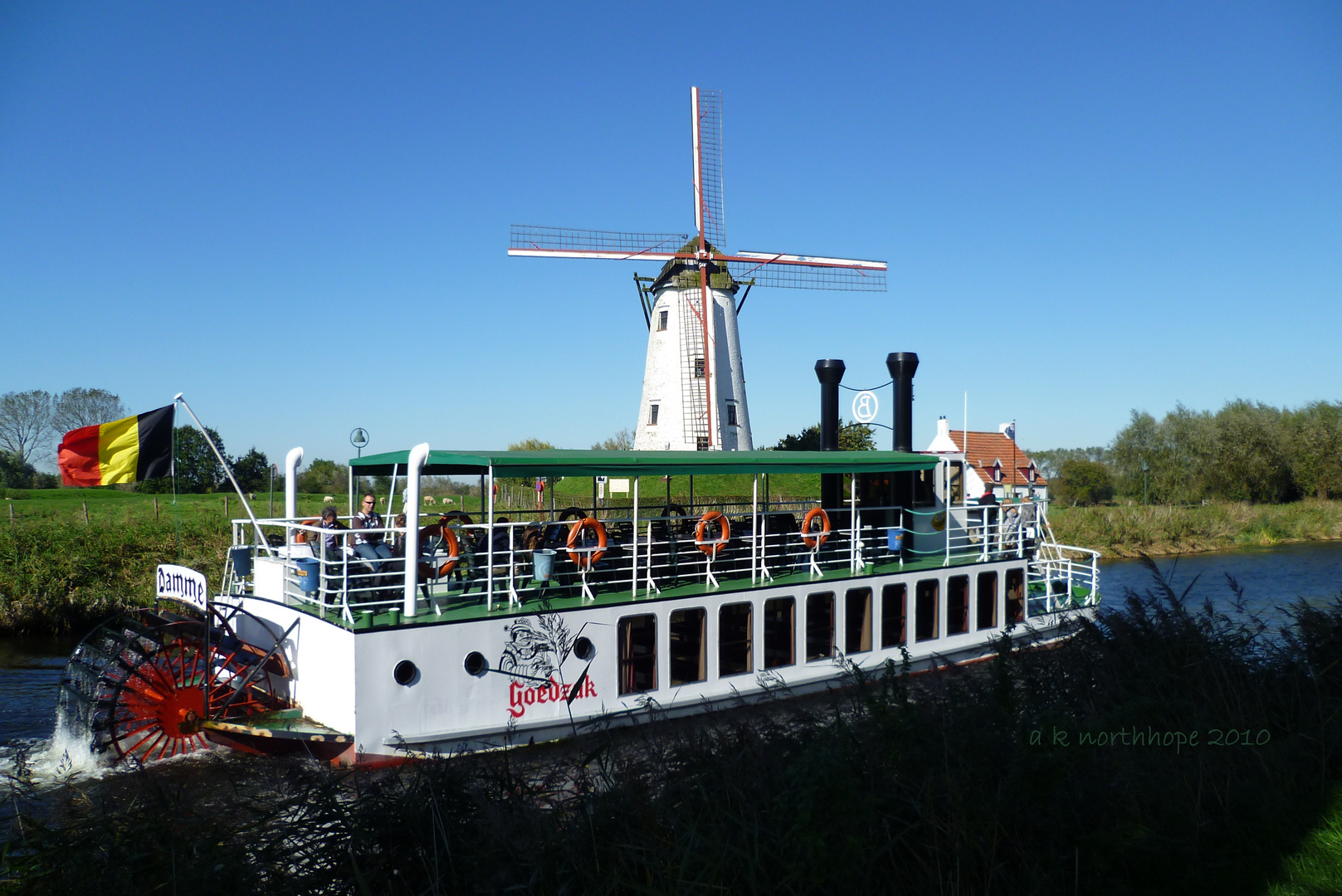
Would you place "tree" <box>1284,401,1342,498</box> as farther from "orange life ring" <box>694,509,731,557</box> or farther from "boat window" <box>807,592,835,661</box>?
"orange life ring" <box>694,509,731,557</box>

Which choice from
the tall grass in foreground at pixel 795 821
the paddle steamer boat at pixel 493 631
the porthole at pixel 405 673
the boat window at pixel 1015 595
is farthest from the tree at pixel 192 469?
the tall grass in foreground at pixel 795 821

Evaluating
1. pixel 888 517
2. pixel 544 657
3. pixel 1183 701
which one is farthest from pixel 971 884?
pixel 888 517

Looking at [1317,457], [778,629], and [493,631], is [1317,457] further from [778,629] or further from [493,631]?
[493,631]

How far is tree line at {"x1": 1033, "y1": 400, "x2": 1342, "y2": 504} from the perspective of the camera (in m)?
50.1

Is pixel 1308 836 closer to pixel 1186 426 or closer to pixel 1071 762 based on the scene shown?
pixel 1071 762

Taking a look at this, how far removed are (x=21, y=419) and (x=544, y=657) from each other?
186 feet

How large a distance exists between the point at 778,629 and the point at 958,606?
359cm

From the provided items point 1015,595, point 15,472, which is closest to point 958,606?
point 1015,595

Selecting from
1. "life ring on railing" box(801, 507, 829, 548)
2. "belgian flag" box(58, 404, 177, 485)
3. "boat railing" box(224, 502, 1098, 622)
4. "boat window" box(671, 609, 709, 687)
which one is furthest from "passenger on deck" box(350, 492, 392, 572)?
"life ring on railing" box(801, 507, 829, 548)

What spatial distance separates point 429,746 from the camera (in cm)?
958

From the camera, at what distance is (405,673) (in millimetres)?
9570

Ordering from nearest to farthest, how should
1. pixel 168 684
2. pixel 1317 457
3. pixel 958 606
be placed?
pixel 168 684 < pixel 958 606 < pixel 1317 457

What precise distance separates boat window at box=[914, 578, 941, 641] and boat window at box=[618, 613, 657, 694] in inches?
199

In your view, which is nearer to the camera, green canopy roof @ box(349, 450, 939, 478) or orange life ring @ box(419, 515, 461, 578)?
green canopy roof @ box(349, 450, 939, 478)
